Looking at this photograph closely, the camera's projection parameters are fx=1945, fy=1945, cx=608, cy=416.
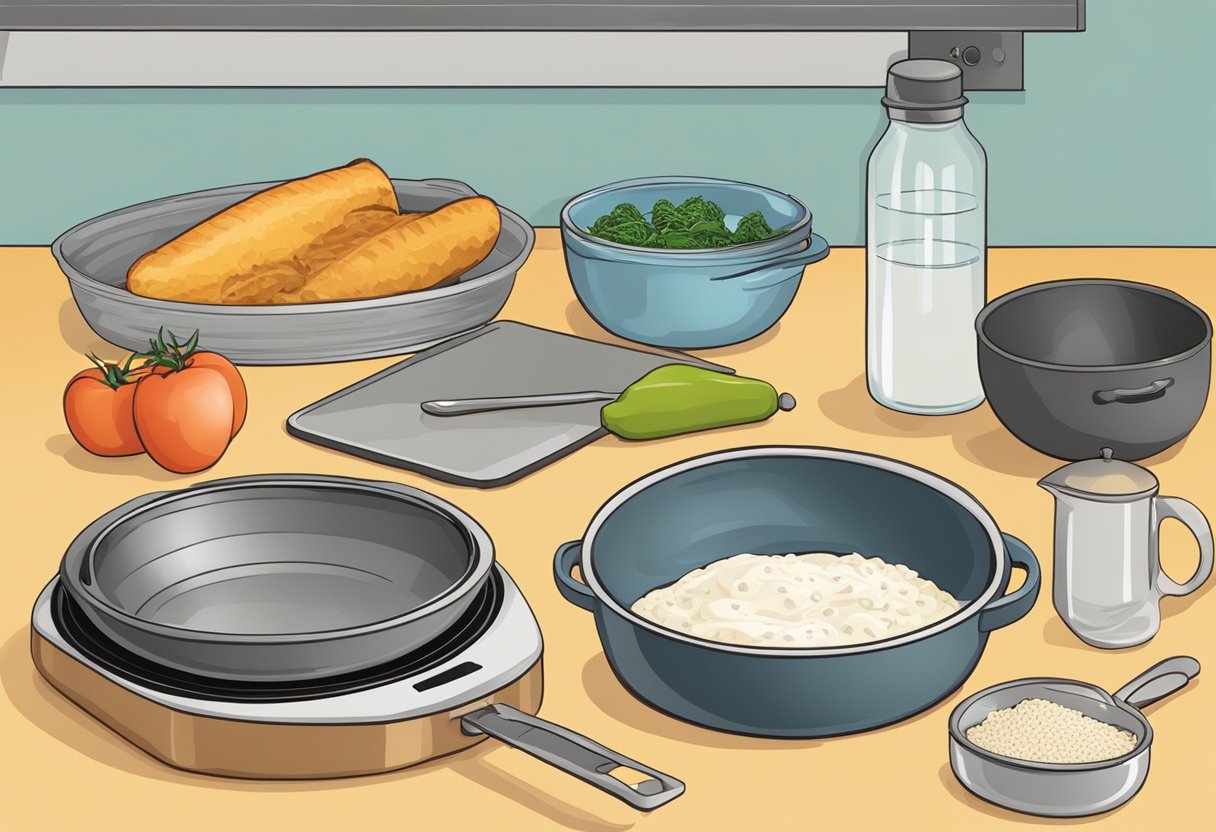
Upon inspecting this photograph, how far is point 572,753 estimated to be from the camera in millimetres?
1140

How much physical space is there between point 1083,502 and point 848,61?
942mm

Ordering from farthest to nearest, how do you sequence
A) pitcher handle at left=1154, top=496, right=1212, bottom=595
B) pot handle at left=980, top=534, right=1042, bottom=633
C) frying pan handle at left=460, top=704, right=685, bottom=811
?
1. pitcher handle at left=1154, top=496, right=1212, bottom=595
2. pot handle at left=980, top=534, right=1042, bottom=633
3. frying pan handle at left=460, top=704, right=685, bottom=811

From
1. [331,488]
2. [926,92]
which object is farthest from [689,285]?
[331,488]

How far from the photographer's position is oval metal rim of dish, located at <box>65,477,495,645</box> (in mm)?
1183

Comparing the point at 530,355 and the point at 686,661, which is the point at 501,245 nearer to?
the point at 530,355

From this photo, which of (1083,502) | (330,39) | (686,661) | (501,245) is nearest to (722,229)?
(501,245)

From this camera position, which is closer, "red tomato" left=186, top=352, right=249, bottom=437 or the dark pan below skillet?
the dark pan below skillet

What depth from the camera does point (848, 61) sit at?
2148 millimetres

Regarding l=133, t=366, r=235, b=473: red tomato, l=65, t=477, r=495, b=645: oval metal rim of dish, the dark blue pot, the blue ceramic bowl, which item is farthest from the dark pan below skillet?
the blue ceramic bowl

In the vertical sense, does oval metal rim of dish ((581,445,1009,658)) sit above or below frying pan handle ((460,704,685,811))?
above

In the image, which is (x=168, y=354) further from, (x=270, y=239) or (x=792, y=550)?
(x=792, y=550)

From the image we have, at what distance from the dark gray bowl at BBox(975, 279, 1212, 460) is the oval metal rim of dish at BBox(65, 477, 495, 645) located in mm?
512

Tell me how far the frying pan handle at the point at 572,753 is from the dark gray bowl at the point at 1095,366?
0.58 metres

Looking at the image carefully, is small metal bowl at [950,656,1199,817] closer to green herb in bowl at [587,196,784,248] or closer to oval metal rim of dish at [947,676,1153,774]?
oval metal rim of dish at [947,676,1153,774]
